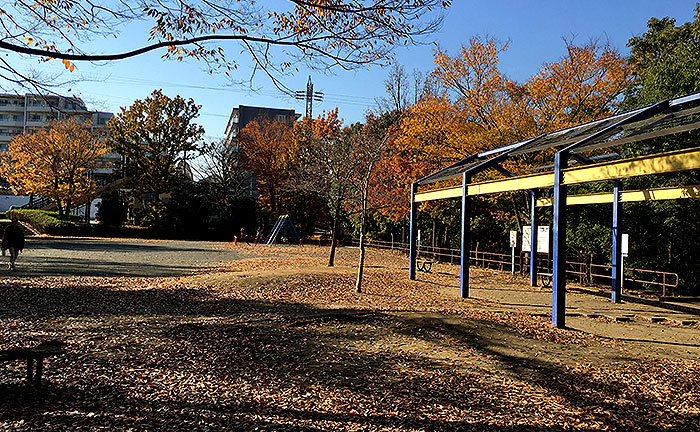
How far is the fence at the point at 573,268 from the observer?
1633 cm

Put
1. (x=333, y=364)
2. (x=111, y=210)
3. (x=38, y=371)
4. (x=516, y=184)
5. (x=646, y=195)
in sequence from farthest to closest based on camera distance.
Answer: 1. (x=111, y=210)
2. (x=646, y=195)
3. (x=516, y=184)
4. (x=333, y=364)
5. (x=38, y=371)

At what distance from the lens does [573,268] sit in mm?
20391

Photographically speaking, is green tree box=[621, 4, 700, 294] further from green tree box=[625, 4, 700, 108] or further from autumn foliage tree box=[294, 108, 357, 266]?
autumn foliage tree box=[294, 108, 357, 266]

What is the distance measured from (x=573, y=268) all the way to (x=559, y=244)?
40.6 ft

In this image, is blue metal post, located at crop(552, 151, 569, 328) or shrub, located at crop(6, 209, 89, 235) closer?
blue metal post, located at crop(552, 151, 569, 328)

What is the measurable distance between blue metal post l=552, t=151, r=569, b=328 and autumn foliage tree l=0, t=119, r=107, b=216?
34601 millimetres

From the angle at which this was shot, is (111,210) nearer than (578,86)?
No

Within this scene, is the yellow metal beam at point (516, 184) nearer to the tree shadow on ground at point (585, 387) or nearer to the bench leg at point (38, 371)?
the tree shadow on ground at point (585, 387)

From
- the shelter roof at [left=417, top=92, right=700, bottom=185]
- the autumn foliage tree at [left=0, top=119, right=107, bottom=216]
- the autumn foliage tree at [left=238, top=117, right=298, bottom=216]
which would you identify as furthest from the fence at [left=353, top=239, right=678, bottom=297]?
the autumn foliage tree at [left=0, top=119, right=107, bottom=216]

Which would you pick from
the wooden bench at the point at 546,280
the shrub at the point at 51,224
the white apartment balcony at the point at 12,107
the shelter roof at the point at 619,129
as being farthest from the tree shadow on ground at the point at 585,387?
the white apartment balcony at the point at 12,107

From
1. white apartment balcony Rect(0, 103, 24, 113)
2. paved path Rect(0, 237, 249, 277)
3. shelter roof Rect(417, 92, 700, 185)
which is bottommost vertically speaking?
paved path Rect(0, 237, 249, 277)

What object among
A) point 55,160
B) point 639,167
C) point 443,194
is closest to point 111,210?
point 55,160

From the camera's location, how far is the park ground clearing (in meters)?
4.62

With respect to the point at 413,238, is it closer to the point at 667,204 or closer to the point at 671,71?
the point at 667,204
